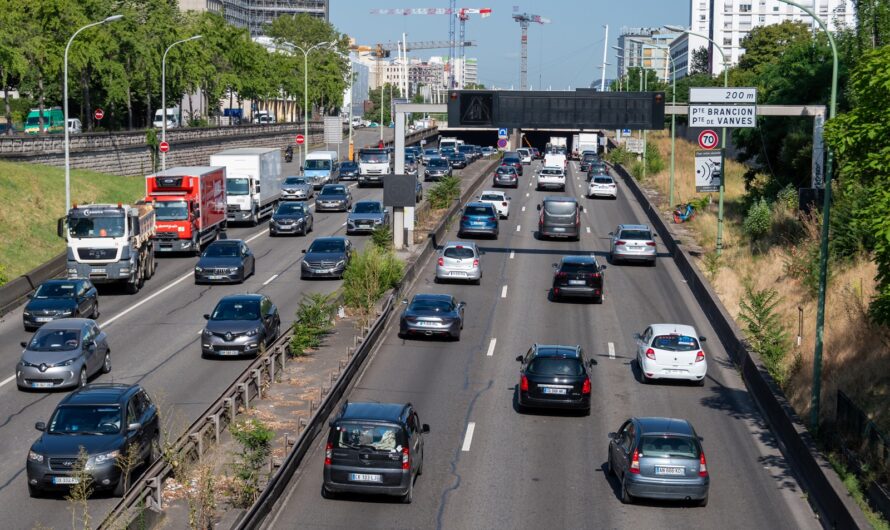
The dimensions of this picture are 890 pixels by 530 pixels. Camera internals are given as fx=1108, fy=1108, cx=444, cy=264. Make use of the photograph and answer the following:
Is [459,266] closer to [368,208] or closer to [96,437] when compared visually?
[368,208]

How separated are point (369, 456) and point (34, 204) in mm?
38605

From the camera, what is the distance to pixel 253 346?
30094 millimetres

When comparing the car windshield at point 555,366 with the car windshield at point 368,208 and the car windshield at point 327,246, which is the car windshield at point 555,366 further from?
the car windshield at point 368,208

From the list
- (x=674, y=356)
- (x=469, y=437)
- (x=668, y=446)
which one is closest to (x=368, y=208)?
(x=674, y=356)

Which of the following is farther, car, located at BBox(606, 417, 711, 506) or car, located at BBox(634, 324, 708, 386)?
car, located at BBox(634, 324, 708, 386)

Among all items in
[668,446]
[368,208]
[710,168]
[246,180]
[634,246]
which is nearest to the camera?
[668,446]

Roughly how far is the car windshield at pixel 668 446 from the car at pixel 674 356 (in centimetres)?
981

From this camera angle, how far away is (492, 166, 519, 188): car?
8062 centimetres

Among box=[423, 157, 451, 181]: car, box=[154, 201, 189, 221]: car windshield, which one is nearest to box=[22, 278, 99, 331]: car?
box=[154, 201, 189, 221]: car windshield

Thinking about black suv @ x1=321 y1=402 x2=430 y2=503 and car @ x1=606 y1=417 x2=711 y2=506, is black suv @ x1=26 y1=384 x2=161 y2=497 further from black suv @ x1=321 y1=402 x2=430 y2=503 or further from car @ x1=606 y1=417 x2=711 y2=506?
car @ x1=606 y1=417 x2=711 y2=506

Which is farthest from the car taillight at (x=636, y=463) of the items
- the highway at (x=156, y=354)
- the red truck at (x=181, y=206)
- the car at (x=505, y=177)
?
the car at (x=505, y=177)

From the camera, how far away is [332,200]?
212 feet

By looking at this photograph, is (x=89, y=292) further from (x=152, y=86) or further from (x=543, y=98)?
(x=152, y=86)

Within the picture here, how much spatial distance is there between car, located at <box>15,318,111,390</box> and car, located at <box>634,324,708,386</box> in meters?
14.4
